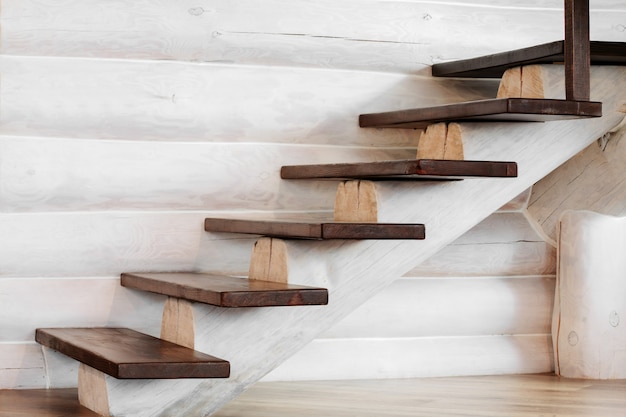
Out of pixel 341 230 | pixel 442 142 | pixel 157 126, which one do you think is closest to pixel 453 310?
pixel 442 142

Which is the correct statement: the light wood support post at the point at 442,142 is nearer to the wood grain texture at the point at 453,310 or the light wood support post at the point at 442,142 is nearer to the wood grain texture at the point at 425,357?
the wood grain texture at the point at 453,310

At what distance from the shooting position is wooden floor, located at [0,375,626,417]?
3371 millimetres

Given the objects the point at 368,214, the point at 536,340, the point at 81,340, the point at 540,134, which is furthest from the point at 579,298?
the point at 81,340

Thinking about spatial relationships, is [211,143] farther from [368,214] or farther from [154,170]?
[368,214]

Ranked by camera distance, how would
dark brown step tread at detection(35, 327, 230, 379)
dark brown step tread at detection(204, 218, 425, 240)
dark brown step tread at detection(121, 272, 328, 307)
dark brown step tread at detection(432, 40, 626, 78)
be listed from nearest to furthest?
dark brown step tread at detection(35, 327, 230, 379)
dark brown step tread at detection(121, 272, 328, 307)
dark brown step tread at detection(204, 218, 425, 240)
dark brown step tread at detection(432, 40, 626, 78)

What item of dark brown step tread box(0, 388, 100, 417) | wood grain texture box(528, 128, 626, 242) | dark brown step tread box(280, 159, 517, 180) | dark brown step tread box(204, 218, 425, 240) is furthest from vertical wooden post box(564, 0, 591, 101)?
dark brown step tread box(0, 388, 100, 417)

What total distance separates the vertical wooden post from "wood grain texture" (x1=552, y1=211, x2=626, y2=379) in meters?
1.03

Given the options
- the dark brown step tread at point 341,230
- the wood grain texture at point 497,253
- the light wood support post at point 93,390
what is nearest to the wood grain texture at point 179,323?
the light wood support post at point 93,390

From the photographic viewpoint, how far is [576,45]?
320cm

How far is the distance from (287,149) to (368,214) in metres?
0.76

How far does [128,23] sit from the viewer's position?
148 inches

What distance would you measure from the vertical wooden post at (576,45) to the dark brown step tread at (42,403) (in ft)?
5.96

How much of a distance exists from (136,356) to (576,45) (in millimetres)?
1656

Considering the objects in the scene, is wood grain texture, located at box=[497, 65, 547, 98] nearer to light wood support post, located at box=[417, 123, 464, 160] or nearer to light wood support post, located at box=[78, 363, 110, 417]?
light wood support post, located at box=[417, 123, 464, 160]
